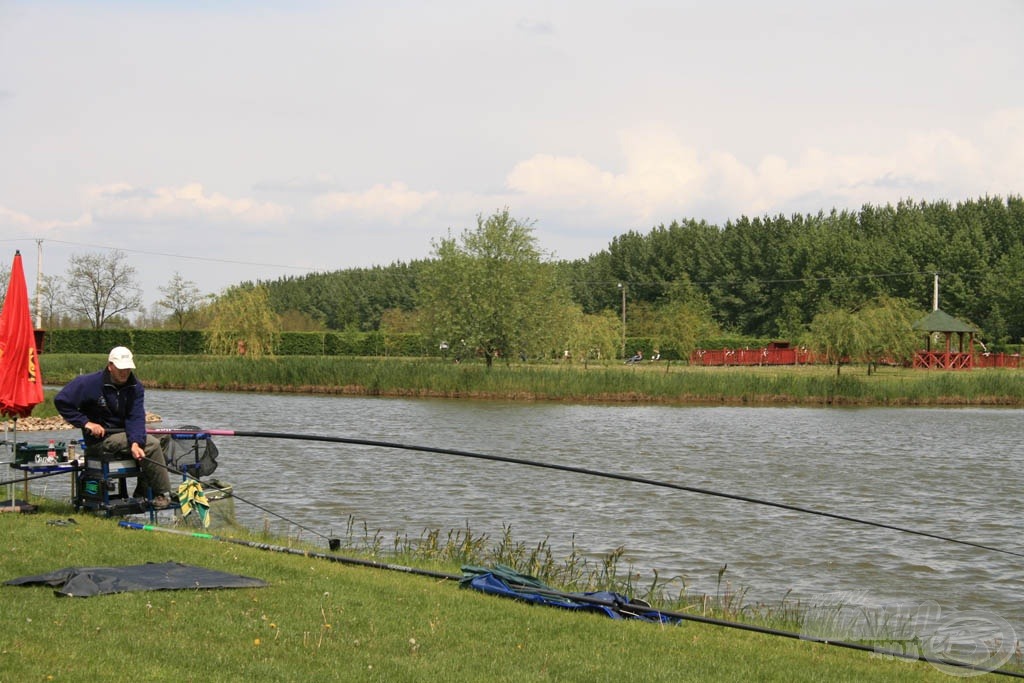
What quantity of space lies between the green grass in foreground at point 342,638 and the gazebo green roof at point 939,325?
168ft

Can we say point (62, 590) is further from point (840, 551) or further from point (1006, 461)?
point (1006, 461)

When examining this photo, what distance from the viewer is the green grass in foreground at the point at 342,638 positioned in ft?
19.9

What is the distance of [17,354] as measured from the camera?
11.5 m

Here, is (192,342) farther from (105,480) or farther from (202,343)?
(105,480)

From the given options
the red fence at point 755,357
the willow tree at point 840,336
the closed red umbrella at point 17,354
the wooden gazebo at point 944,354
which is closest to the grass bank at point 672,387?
the willow tree at point 840,336

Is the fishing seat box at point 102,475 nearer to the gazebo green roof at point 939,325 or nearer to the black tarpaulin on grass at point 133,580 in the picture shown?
the black tarpaulin on grass at point 133,580

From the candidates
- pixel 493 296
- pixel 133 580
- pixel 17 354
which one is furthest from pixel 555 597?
pixel 493 296

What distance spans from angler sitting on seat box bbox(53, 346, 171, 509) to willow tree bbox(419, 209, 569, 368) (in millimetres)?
33682

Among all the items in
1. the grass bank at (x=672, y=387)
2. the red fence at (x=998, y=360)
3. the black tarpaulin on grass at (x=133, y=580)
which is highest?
the red fence at (x=998, y=360)

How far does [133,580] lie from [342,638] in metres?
1.74

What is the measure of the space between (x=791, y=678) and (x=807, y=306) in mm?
80675

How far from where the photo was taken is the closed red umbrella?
11391 millimetres

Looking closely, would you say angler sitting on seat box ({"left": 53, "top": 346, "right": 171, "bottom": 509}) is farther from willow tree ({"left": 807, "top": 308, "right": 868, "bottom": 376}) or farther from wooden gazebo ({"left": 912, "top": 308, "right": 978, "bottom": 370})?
wooden gazebo ({"left": 912, "top": 308, "right": 978, "bottom": 370})

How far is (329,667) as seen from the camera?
6.16 metres
